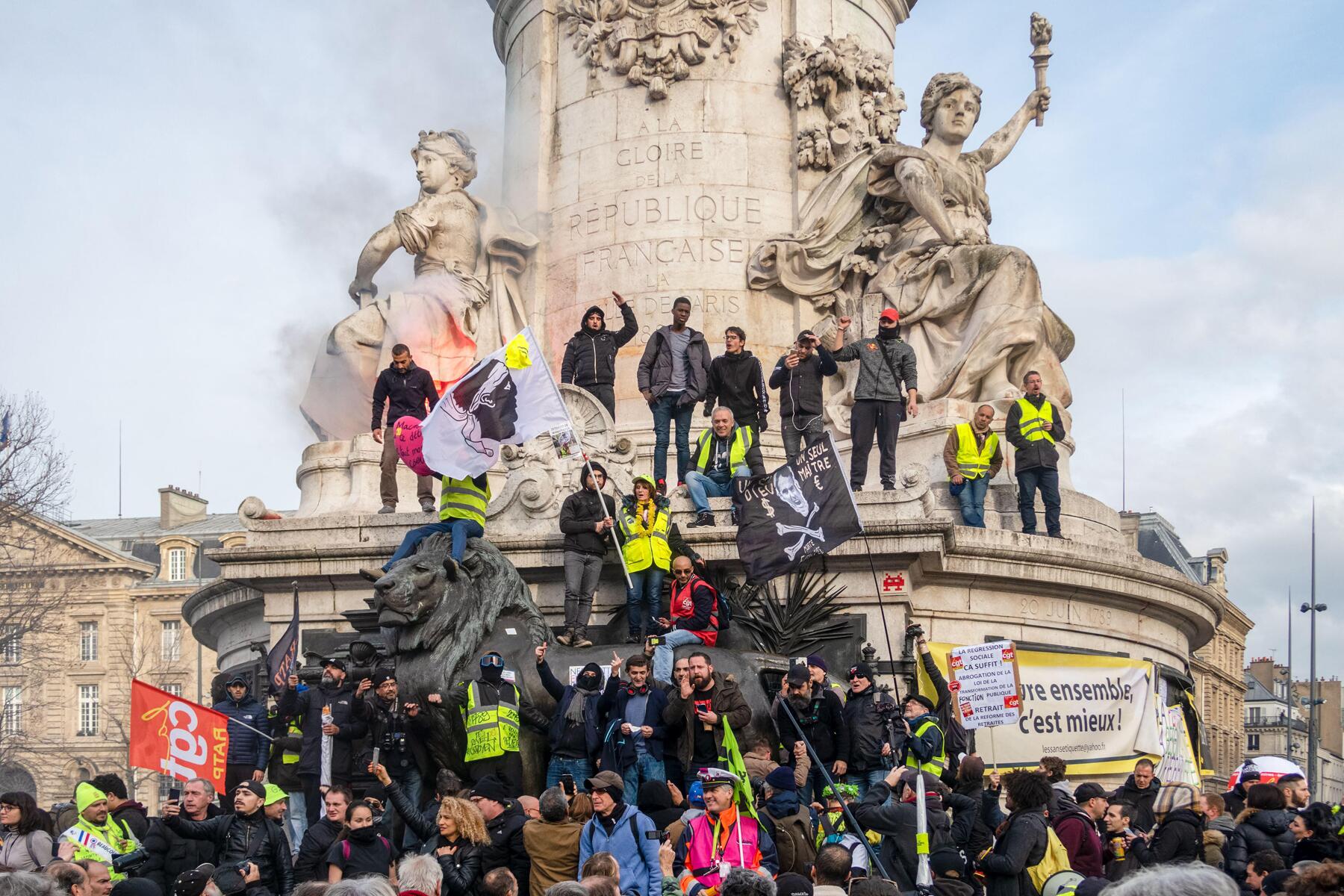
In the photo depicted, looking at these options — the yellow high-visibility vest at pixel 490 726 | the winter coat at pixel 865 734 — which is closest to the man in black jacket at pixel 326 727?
the yellow high-visibility vest at pixel 490 726

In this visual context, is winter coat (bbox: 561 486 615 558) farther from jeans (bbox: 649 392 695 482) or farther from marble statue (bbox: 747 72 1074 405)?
marble statue (bbox: 747 72 1074 405)

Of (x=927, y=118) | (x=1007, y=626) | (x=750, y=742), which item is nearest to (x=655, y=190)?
(x=927, y=118)

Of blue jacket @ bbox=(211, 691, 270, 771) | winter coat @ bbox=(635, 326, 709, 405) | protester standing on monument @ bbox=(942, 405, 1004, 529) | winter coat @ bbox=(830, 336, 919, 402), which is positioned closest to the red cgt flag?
blue jacket @ bbox=(211, 691, 270, 771)

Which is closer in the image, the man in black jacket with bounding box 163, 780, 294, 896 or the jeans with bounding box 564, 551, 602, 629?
the man in black jacket with bounding box 163, 780, 294, 896

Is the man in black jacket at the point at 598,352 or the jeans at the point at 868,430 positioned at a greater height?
the man in black jacket at the point at 598,352

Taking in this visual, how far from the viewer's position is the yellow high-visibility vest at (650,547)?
17719 mm

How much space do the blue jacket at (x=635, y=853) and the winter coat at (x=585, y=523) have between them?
667 centimetres

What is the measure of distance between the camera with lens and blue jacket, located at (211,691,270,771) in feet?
14.4

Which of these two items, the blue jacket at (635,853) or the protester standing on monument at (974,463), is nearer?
the blue jacket at (635,853)

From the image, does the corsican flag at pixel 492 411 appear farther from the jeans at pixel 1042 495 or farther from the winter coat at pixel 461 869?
the winter coat at pixel 461 869

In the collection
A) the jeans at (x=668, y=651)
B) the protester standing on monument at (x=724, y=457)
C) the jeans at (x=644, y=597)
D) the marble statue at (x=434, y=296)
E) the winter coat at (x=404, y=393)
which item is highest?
the marble statue at (x=434, y=296)

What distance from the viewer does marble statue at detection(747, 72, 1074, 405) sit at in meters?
22.5

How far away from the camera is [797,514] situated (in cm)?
1759

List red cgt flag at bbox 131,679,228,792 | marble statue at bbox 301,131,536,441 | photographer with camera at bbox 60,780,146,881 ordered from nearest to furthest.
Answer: photographer with camera at bbox 60,780,146,881
red cgt flag at bbox 131,679,228,792
marble statue at bbox 301,131,536,441
